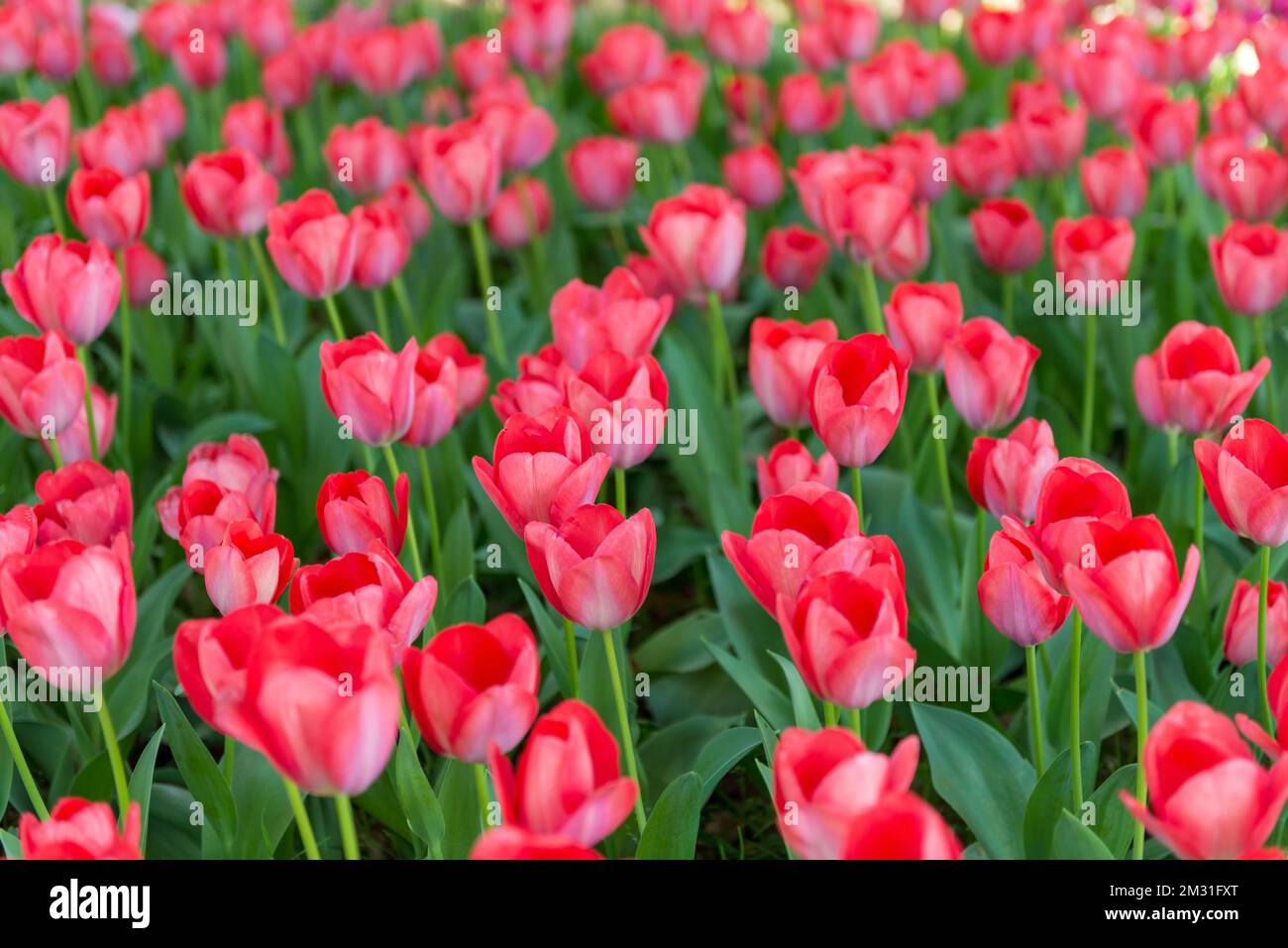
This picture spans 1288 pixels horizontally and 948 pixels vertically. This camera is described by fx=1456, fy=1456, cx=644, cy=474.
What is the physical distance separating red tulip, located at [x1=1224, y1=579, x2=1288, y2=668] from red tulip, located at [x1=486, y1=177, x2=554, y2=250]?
155 cm

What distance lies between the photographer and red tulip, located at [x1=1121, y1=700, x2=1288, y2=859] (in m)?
0.86

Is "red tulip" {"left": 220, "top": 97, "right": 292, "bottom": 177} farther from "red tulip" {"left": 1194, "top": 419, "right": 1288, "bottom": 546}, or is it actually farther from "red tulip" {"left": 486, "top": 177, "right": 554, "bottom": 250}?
"red tulip" {"left": 1194, "top": 419, "right": 1288, "bottom": 546}

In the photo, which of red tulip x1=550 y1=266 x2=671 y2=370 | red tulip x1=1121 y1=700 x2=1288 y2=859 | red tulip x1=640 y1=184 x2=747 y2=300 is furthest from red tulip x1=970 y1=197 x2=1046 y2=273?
red tulip x1=1121 y1=700 x2=1288 y2=859

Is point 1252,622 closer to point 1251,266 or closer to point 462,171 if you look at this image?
point 1251,266

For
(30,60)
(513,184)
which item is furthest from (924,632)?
(30,60)

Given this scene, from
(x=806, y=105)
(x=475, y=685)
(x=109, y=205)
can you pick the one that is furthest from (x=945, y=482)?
(x=806, y=105)

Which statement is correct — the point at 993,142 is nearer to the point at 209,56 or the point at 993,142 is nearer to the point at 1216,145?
the point at 1216,145

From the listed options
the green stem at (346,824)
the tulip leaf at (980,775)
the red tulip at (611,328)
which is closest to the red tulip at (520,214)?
the red tulip at (611,328)

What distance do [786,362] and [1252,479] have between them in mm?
593

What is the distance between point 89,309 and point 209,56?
5.17 feet

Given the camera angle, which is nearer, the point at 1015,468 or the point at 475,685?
the point at 475,685

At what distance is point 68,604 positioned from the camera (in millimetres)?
1063

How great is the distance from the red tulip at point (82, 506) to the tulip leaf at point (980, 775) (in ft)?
2.53

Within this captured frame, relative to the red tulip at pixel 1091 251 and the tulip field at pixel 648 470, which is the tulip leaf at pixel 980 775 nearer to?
the tulip field at pixel 648 470
